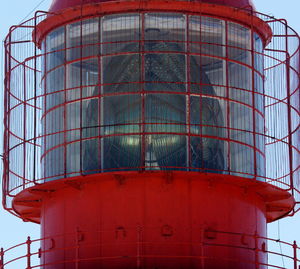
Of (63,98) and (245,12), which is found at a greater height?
(245,12)

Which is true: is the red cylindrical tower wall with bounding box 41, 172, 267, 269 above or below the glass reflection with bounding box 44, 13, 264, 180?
below

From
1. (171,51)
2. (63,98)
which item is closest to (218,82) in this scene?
(171,51)

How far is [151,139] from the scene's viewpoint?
877 inches

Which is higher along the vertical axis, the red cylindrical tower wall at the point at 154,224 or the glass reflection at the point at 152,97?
the glass reflection at the point at 152,97

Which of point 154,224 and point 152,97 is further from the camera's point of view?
point 152,97

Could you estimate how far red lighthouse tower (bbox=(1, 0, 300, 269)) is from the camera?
72.8ft

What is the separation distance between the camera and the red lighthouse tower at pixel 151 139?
22188 millimetres

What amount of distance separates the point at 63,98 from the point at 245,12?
155 inches

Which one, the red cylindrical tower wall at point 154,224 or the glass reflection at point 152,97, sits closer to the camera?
the red cylindrical tower wall at point 154,224

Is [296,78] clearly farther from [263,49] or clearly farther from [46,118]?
[46,118]

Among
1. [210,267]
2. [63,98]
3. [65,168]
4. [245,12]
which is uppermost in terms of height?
[245,12]

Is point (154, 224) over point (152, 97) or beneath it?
beneath

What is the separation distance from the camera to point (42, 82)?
23.9 meters

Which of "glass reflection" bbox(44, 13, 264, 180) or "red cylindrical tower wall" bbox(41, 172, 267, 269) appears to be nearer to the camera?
"red cylindrical tower wall" bbox(41, 172, 267, 269)
